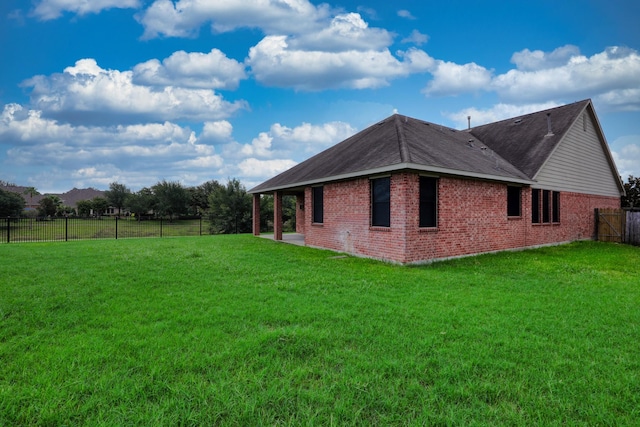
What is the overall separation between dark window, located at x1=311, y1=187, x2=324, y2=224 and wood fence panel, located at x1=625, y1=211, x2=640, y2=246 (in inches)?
576

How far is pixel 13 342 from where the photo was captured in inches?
136

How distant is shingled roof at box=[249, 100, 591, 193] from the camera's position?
9141mm

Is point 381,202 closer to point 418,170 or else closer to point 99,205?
point 418,170

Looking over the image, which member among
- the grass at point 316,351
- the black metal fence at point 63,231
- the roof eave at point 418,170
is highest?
the roof eave at point 418,170

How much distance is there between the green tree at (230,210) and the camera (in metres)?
24.1

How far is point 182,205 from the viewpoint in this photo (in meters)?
39.0

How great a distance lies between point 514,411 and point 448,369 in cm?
62

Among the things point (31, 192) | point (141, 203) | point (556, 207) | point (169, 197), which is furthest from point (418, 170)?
point (31, 192)

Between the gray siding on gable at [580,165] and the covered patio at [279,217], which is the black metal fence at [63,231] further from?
the gray siding on gable at [580,165]

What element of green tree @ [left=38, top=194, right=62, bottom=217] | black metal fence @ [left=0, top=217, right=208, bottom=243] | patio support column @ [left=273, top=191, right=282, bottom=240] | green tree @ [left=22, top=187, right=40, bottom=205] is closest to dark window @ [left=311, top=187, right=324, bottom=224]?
patio support column @ [left=273, top=191, right=282, bottom=240]

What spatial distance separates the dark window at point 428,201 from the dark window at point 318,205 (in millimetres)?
4327

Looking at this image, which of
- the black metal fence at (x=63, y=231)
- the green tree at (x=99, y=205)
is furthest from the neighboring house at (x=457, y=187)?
the green tree at (x=99, y=205)

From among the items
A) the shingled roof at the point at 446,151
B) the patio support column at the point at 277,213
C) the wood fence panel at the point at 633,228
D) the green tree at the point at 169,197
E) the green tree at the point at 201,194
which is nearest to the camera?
the shingled roof at the point at 446,151

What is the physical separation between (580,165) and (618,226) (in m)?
3.71
